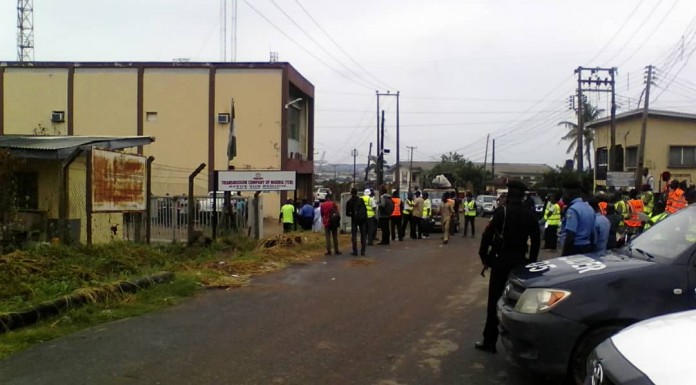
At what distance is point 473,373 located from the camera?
5770mm

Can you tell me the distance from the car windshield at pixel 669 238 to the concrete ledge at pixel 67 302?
6.54 meters

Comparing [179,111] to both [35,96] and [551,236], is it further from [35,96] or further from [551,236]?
[551,236]

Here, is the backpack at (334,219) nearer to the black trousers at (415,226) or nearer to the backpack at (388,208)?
the backpack at (388,208)

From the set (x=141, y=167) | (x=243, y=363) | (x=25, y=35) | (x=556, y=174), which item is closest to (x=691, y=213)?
(x=243, y=363)

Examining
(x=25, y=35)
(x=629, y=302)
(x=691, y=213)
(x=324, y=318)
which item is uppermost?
(x=25, y=35)

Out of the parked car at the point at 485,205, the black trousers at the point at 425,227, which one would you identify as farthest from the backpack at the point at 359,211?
the parked car at the point at 485,205

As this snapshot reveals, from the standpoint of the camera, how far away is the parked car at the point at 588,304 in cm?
481

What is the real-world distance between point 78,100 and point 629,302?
3930 cm

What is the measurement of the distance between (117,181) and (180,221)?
130 inches

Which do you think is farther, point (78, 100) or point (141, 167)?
point (78, 100)

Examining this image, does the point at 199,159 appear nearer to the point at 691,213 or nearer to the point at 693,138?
the point at 693,138

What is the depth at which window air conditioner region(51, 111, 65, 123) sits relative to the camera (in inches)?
1535

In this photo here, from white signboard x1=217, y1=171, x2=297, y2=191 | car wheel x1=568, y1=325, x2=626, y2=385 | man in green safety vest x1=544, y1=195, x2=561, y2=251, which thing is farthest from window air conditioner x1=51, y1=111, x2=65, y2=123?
car wheel x1=568, y1=325, x2=626, y2=385

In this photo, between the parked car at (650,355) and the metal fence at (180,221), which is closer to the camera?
the parked car at (650,355)
